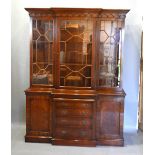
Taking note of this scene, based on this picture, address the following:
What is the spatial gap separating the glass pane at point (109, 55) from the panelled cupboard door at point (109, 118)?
271 mm

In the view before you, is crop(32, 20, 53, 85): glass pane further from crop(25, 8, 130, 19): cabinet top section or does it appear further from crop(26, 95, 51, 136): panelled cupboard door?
crop(26, 95, 51, 136): panelled cupboard door

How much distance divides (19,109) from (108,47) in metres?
1.99

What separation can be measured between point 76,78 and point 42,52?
25.7 inches

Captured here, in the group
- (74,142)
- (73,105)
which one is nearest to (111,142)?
(74,142)

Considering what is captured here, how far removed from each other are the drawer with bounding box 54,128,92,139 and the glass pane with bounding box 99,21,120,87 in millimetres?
758

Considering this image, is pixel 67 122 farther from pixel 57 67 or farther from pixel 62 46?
pixel 62 46

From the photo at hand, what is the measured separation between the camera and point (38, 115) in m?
3.63

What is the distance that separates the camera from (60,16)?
11.6 ft

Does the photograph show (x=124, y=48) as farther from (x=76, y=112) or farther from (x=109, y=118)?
(x=76, y=112)

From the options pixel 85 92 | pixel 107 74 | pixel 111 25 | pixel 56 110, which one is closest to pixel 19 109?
pixel 56 110

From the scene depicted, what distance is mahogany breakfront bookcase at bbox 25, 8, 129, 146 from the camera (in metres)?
3.52

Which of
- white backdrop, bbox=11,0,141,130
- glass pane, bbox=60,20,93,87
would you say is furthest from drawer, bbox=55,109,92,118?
white backdrop, bbox=11,0,141,130

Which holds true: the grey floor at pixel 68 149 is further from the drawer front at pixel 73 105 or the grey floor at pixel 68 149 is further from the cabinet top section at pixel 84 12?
the cabinet top section at pixel 84 12

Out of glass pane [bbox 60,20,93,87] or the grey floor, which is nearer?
the grey floor
